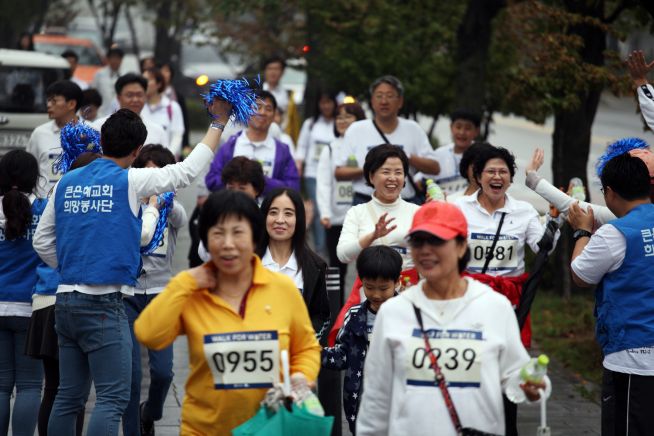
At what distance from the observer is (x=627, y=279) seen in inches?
253

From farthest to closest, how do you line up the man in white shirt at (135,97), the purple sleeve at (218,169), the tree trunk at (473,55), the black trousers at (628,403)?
the tree trunk at (473,55) → the man in white shirt at (135,97) → the purple sleeve at (218,169) → the black trousers at (628,403)

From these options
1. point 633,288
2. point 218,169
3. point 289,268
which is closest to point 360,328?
point 289,268

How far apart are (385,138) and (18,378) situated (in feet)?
12.9

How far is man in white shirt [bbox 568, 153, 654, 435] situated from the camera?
20.9ft

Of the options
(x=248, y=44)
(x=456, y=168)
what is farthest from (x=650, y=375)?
(x=248, y=44)

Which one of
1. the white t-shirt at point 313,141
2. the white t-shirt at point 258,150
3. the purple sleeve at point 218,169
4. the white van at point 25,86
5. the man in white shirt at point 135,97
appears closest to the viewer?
the purple sleeve at point 218,169

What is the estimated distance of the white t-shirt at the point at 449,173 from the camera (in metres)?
10.5

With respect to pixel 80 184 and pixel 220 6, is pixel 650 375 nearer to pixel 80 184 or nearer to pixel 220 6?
pixel 80 184

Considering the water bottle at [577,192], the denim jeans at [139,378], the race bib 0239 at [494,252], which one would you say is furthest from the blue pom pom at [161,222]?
the water bottle at [577,192]

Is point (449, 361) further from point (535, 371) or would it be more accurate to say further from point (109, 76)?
point (109, 76)

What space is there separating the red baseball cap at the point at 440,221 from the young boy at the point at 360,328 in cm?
180

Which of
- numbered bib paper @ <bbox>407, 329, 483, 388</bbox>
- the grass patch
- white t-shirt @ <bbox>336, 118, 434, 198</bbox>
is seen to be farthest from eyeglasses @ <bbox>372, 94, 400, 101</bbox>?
numbered bib paper @ <bbox>407, 329, 483, 388</bbox>

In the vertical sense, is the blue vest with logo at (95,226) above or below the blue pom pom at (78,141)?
below

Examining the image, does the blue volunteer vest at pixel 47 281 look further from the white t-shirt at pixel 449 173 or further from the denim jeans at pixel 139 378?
the white t-shirt at pixel 449 173
